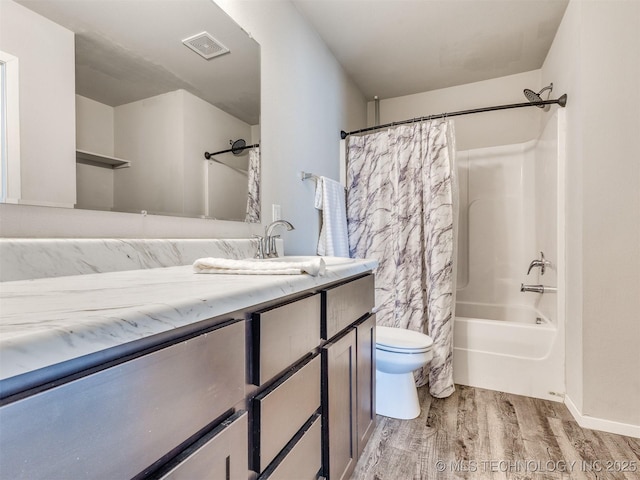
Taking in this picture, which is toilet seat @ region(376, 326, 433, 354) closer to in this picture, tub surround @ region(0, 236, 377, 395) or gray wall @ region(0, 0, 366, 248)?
gray wall @ region(0, 0, 366, 248)

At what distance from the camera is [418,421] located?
68.4 inches

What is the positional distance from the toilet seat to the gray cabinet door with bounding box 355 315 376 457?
0.29m

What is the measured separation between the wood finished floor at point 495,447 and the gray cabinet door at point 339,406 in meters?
0.31

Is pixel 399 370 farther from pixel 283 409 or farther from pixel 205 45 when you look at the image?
pixel 205 45

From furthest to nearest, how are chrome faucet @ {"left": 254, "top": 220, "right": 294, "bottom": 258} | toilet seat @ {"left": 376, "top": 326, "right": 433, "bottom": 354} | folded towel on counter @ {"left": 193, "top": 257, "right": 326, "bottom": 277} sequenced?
1. toilet seat @ {"left": 376, "top": 326, "right": 433, "bottom": 354}
2. chrome faucet @ {"left": 254, "top": 220, "right": 294, "bottom": 258}
3. folded towel on counter @ {"left": 193, "top": 257, "right": 326, "bottom": 277}

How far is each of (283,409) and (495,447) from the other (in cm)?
130

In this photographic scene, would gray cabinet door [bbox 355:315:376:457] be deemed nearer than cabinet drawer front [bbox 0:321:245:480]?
No

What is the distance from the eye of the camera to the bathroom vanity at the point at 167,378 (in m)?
0.33

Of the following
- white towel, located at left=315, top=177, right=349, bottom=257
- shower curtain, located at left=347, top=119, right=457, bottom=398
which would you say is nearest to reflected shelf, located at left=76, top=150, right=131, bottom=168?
white towel, located at left=315, top=177, right=349, bottom=257

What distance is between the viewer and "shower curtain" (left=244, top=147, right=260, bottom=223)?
1578 mm

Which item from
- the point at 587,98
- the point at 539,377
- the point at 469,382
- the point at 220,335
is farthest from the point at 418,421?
the point at 587,98

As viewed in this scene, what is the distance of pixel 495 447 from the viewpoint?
59.2 inches

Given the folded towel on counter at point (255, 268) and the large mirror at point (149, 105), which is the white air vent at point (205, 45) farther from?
the folded towel on counter at point (255, 268)

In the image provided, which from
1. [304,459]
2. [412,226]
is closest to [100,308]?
[304,459]
